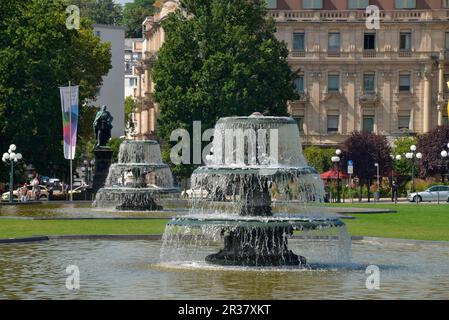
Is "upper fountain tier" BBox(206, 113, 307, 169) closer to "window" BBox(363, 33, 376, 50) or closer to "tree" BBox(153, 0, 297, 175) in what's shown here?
"tree" BBox(153, 0, 297, 175)

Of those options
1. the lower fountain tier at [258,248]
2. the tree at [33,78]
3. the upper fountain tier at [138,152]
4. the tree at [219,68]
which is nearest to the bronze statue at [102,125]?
the tree at [33,78]

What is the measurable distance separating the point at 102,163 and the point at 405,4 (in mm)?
50007

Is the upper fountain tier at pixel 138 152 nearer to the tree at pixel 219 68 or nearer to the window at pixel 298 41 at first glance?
the tree at pixel 219 68

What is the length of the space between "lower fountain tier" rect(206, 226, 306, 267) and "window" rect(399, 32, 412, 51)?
88871 millimetres

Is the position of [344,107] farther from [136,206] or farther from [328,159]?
[136,206]

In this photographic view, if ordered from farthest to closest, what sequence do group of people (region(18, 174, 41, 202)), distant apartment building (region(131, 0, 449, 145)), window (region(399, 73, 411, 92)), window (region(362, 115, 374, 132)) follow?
window (region(362, 115, 374, 132)), window (region(399, 73, 411, 92)), distant apartment building (region(131, 0, 449, 145)), group of people (region(18, 174, 41, 202))

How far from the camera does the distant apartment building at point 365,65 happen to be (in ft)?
383

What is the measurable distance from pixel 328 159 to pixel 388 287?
8528 cm

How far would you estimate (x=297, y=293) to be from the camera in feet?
81.7

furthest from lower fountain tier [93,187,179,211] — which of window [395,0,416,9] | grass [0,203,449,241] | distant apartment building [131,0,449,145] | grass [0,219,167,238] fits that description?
window [395,0,416,9]

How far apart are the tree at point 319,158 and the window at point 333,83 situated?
8.10 meters

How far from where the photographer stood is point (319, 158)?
4350 inches

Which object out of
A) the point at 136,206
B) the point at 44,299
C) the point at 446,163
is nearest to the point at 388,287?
the point at 44,299

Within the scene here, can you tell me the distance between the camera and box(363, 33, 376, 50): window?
117m
